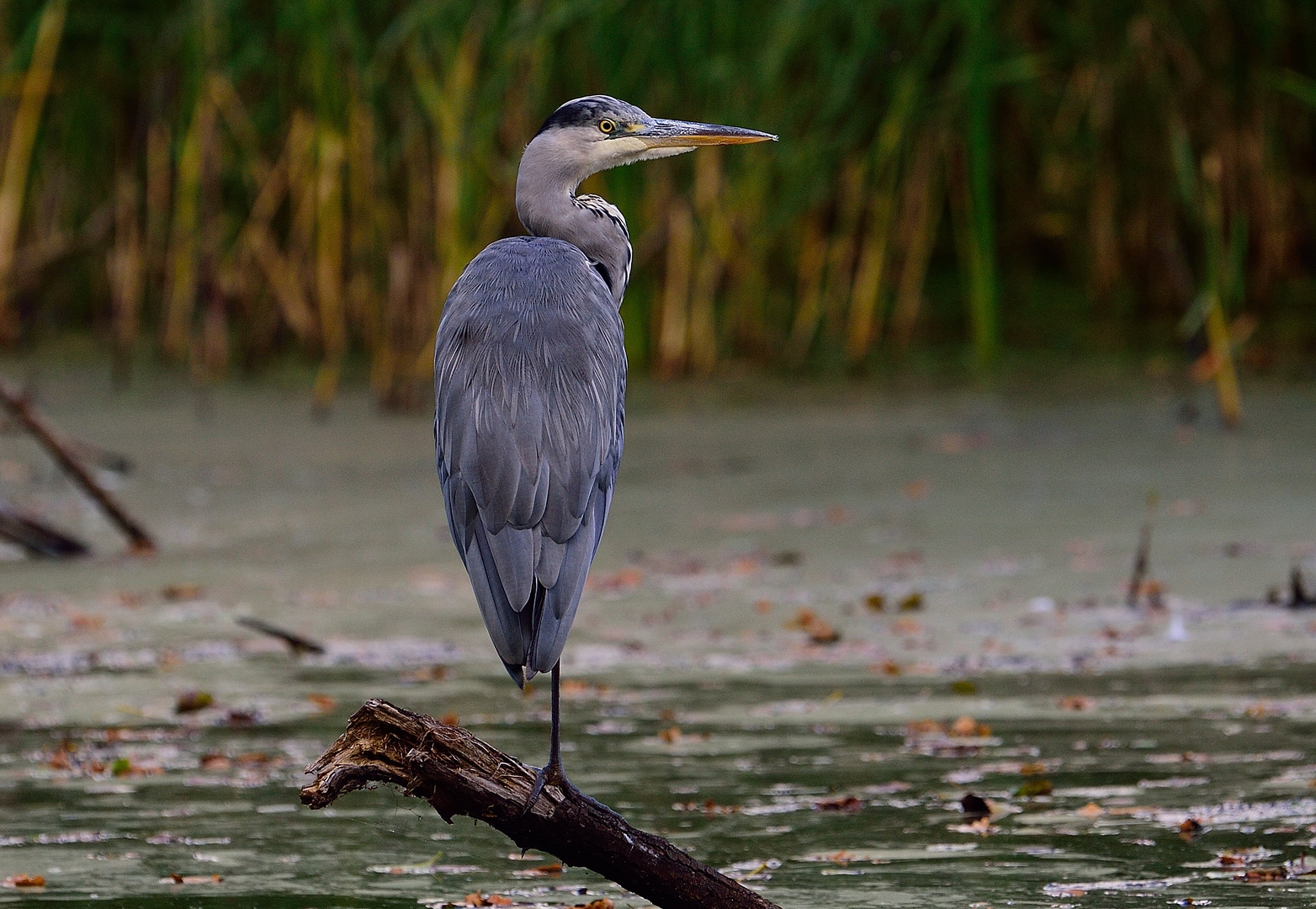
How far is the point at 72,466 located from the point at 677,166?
3.34m

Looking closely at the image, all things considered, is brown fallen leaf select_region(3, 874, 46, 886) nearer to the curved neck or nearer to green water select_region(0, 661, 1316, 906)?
green water select_region(0, 661, 1316, 906)

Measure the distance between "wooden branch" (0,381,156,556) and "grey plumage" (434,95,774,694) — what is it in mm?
2422

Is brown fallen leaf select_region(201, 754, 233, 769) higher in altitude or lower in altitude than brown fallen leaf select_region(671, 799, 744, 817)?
lower

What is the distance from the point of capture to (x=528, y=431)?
9.70 ft

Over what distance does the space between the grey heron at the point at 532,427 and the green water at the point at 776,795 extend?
40cm

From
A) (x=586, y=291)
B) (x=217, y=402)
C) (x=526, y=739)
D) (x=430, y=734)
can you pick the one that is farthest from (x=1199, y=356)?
(x=430, y=734)

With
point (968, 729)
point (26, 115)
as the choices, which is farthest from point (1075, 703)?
point (26, 115)

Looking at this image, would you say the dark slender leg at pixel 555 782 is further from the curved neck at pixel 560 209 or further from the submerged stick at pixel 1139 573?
the submerged stick at pixel 1139 573

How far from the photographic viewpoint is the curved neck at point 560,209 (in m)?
3.46

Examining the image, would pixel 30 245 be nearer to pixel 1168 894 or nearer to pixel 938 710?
pixel 938 710

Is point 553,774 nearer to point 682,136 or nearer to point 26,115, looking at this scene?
point 682,136

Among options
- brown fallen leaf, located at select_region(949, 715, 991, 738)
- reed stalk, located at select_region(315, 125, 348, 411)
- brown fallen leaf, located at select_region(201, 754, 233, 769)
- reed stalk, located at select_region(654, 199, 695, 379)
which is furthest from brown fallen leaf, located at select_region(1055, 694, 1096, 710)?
reed stalk, located at select_region(315, 125, 348, 411)

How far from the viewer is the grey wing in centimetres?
282

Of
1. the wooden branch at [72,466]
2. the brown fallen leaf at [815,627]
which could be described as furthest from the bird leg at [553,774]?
the wooden branch at [72,466]
